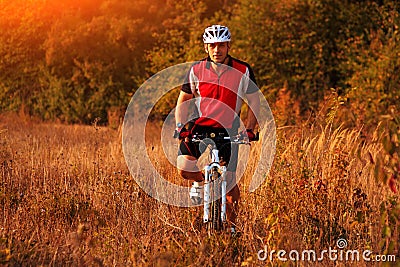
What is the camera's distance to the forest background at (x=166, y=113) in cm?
581

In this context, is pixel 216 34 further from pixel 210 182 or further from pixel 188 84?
pixel 210 182

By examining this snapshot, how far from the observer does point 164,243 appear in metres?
5.68

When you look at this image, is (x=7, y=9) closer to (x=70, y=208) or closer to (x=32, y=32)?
(x=32, y=32)

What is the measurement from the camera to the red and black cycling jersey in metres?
6.14

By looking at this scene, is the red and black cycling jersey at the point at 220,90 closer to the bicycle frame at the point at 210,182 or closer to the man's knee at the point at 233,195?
the bicycle frame at the point at 210,182

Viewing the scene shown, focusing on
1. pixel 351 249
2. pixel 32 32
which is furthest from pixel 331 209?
pixel 32 32

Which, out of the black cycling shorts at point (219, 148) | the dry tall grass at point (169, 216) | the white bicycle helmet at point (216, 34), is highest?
the white bicycle helmet at point (216, 34)

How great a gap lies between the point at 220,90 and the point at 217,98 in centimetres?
8

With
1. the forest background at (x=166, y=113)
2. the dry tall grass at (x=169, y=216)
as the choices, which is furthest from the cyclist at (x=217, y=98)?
the forest background at (x=166, y=113)

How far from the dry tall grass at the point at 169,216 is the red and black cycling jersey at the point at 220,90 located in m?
1.01

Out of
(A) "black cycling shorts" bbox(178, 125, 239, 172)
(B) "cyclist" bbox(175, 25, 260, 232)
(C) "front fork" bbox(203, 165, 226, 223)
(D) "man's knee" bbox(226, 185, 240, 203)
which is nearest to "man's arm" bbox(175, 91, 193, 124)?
(B) "cyclist" bbox(175, 25, 260, 232)

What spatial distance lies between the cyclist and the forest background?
0.61 m

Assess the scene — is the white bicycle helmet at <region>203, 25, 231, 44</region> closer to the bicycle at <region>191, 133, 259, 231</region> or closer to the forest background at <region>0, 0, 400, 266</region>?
the bicycle at <region>191, 133, 259, 231</region>

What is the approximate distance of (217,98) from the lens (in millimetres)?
6176
